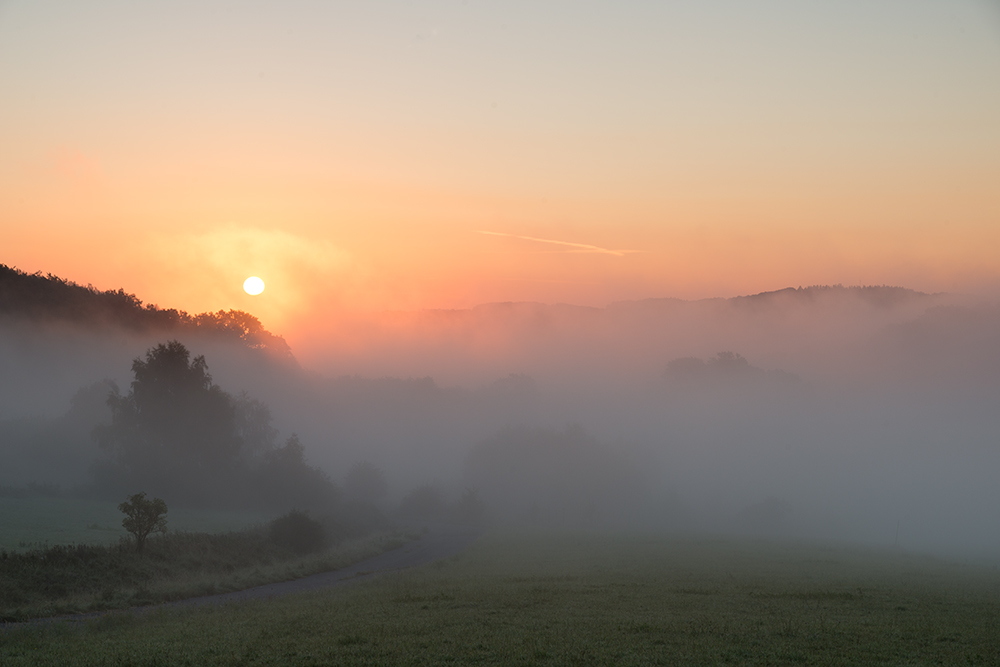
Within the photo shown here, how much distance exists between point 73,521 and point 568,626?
59936 mm

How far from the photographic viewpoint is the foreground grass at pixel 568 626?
819 inches

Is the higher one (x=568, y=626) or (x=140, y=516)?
(x=140, y=516)

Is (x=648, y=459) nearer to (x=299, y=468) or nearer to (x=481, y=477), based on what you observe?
(x=481, y=477)

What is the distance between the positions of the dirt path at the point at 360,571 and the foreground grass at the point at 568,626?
201 inches

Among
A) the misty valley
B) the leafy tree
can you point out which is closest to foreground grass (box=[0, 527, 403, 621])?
the misty valley

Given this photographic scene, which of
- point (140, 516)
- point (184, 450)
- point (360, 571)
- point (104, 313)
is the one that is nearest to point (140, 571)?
point (140, 516)

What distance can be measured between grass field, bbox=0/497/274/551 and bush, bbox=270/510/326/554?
6.11 m

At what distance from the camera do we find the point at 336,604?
32.8 m

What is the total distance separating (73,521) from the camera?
65.7m

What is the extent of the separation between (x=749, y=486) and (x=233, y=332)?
449 feet

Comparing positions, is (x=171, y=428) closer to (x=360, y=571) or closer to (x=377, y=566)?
(x=377, y=566)

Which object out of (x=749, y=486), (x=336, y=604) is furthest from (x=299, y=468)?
(x=749, y=486)

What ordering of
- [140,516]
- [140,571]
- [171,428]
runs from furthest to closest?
[171,428], [140,516], [140,571]

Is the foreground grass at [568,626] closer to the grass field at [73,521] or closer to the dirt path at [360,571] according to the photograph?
the dirt path at [360,571]
